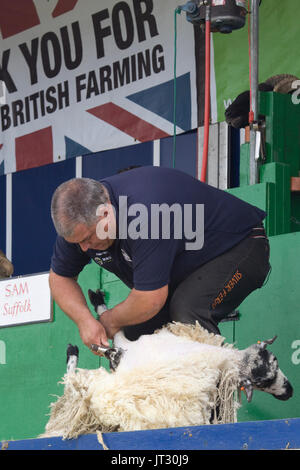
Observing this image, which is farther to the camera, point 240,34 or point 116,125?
point 116,125

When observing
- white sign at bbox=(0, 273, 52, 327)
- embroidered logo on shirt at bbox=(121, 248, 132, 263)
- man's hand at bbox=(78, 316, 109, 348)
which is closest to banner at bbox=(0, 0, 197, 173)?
white sign at bbox=(0, 273, 52, 327)

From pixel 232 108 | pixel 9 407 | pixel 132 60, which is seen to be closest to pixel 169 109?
pixel 132 60

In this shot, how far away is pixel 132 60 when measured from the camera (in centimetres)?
718

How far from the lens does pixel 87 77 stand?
7551 mm

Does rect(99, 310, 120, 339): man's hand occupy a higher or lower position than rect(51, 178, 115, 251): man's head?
lower

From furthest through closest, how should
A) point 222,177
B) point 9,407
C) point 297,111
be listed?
point 222,177
point 9,407
point 297,111

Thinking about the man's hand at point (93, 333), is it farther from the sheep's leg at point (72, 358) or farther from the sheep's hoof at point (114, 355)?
the sheep's leg at point (72, 358)

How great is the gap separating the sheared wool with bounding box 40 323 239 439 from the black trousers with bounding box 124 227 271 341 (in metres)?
0.15

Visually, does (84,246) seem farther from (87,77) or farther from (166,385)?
(87,77)

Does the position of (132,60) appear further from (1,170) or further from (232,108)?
(232,108)

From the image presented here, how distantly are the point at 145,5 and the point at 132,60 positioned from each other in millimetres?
433

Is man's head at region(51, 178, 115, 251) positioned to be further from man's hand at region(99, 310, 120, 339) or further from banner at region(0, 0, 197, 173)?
banner at region(0, 0, 197, 173)

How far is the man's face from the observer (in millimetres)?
3418

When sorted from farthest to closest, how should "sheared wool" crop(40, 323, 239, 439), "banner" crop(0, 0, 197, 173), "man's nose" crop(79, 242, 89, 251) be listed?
"banner" crop(0, 0, 197, 173)
"man's nose" crop(79, 242, 89, 251)
"sheared wool" crop(40, 323, 239, 439)
